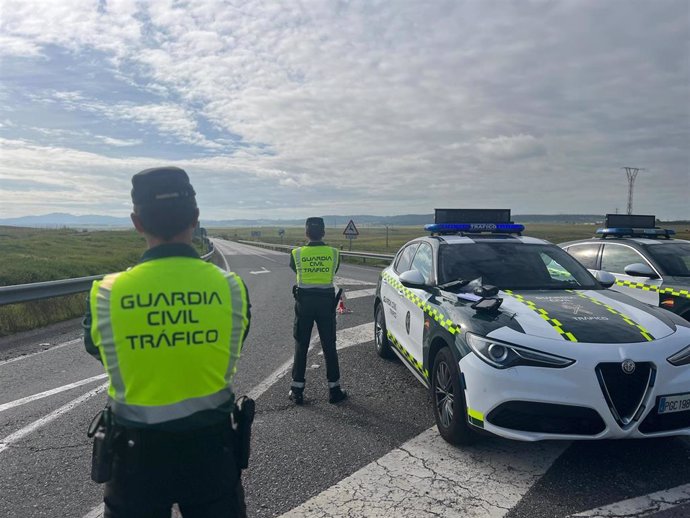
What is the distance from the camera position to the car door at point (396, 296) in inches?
225

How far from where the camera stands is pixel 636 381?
337cm

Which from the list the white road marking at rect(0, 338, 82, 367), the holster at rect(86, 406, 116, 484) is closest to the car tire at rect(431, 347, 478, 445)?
the holster at rect(86, 406, 116, 484)

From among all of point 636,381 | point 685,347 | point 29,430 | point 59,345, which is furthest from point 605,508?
point 59,345

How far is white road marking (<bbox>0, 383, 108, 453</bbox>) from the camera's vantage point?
13.5 feet

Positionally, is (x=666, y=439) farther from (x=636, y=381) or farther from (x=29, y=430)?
(x=29, y=430)

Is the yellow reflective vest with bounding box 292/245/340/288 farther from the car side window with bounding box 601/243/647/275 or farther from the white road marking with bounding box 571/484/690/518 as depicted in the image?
the car side window with bounding box 601/243/647/275

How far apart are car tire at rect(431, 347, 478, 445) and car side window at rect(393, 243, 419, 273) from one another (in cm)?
225

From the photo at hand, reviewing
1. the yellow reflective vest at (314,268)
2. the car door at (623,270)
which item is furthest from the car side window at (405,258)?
the car door at (623,270)

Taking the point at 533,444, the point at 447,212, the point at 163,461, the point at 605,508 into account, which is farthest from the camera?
the point at 447,212

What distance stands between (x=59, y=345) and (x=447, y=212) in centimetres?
620

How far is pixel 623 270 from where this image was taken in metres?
7.15

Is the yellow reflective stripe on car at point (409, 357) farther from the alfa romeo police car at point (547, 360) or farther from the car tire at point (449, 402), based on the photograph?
the car tire at point (449, 402)

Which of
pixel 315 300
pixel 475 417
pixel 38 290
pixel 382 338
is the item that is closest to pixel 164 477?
pixel 475 417

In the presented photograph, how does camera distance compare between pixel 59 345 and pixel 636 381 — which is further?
pixel 59 345
